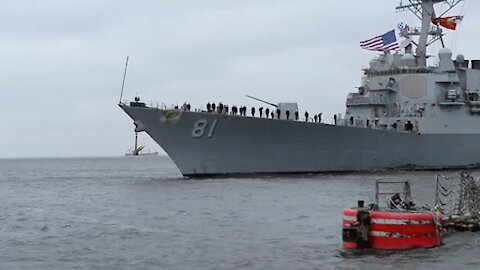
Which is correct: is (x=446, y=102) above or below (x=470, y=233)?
above

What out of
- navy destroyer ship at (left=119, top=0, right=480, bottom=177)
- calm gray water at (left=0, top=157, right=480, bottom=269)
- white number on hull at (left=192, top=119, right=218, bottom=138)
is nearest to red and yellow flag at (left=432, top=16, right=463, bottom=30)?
navy destroyer ship at (left=119, top=0, right=480, bottom=177)

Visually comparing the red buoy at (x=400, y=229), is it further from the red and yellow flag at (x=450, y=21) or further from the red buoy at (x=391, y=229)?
the red and yellow flag at (x=450, y=21)

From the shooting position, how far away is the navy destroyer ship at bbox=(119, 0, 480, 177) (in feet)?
112

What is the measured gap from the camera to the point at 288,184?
31766 mm

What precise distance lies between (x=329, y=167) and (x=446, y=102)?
8.08 metres

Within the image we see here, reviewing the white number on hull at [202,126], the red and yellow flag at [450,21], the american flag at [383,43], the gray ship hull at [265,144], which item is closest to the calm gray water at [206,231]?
the gray ship hull at [265,144]

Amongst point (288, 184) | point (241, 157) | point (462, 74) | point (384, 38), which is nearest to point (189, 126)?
point (241, 157)

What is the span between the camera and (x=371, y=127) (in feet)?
121

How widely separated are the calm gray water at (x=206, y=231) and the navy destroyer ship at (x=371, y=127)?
9.21 ft

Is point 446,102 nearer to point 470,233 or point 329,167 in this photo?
point 329,167

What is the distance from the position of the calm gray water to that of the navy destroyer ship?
281 centimetres

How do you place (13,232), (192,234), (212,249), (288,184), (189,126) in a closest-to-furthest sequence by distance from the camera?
(212,249), (192,234), (13,232), (288,184), (189,126)

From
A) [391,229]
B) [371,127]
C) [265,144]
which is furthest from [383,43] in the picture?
[391,229]

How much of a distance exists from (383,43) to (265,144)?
373 inches
